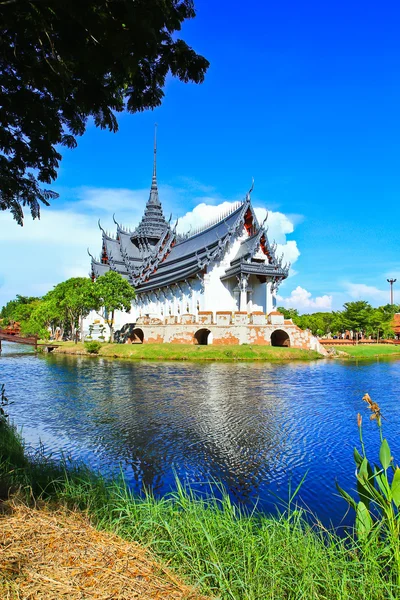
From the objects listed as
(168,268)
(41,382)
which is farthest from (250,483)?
(168,268)

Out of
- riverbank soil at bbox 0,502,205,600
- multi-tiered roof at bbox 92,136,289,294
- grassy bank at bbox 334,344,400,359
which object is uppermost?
multi-tiered roof at bbox 92,136,289,294

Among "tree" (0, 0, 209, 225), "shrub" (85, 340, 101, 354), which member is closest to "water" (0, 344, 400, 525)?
"tree" (0, 0, 209, 225)

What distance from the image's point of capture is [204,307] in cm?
4275

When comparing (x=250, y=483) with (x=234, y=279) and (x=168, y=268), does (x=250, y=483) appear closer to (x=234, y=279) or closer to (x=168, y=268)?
(x=234, y=279)

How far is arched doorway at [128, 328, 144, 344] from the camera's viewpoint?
4803cm

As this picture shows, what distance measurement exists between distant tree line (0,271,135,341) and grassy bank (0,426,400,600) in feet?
123

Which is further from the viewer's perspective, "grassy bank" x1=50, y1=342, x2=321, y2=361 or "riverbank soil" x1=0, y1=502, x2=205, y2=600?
"grassy bank" x1=50, y1=342, x2=321, y2=361

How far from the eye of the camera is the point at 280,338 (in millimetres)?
40469

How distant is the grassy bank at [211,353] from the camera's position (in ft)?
108

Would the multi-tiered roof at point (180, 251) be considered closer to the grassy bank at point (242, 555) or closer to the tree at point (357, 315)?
the tree at point (357, 315)

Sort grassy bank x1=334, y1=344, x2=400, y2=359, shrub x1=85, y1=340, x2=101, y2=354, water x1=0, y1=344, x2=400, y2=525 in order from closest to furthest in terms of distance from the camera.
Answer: water x1=0, y1=344, x2=400, y2=525, grassy bank x1=334, y1=344, x2=400, y2=359, shrub x1=85, y1=340, x2=101, y2=354

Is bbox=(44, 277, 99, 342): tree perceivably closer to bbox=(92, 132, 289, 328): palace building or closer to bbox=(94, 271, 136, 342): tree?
bbox=(94, 271, 136, 342): tree

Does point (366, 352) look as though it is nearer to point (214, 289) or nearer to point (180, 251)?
point (214, 289)

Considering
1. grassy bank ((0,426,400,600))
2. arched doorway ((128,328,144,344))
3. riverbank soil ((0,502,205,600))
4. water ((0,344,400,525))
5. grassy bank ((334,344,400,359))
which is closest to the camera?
riverbank soil ((0,502,205,600))
